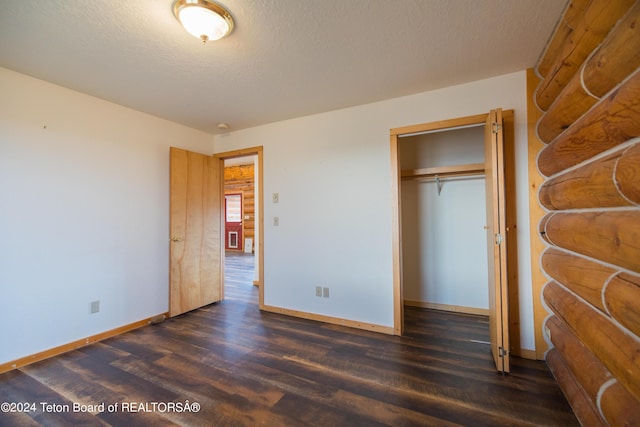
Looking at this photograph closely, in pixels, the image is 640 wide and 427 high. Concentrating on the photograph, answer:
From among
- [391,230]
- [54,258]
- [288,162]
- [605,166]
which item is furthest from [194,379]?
[605,166]

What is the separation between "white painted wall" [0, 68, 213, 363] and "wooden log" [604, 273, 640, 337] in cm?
387

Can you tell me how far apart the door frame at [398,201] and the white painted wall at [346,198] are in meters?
0.05

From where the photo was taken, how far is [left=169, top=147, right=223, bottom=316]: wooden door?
11.2 ft

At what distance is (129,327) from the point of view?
9.82 feet

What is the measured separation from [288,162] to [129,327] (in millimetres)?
2627

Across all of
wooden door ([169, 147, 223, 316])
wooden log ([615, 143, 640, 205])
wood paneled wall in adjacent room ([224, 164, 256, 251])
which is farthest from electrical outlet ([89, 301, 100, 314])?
wood paneled wall in adjacent room ([224, 164, 256, 251])

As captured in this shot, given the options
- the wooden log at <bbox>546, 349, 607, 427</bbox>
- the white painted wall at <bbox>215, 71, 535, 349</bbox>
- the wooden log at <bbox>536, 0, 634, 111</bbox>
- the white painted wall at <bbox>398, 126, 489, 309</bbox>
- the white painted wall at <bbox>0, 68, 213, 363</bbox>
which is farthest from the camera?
the white painted wall at <bbox>398, 126, 489, 309</bbox>

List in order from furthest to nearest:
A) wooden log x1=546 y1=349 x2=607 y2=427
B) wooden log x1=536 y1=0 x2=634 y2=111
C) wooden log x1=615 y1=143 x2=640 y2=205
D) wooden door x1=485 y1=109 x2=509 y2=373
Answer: wooden door x1=485 y1=109 x2=509 y2=373
wooden log x1=546 y1=349 x2=607 y2=427
wooden log x1=536 y1=0 x2=634 y2=111
wooden log x1=615 y1=143 x2=640 y2=205

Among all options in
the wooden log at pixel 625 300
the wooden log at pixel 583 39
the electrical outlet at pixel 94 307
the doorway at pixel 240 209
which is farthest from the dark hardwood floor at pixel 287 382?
the doorway at pixel 240 209

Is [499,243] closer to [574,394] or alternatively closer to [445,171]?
[574,394]

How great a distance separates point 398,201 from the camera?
2.80 m

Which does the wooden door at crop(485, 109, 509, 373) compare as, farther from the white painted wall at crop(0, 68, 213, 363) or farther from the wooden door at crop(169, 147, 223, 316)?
the white painted wall at crop(0, 68, 213, 363)

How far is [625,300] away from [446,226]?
2544mm

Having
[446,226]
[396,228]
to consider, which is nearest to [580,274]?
[396,228]
